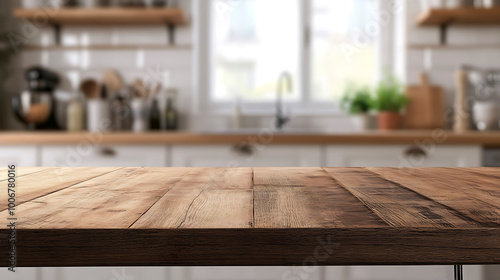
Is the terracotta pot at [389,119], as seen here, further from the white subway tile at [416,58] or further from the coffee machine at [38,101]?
the coffee machine at [38,101]

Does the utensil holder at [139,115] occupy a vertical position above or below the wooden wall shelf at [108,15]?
below

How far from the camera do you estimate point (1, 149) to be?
2.22 m

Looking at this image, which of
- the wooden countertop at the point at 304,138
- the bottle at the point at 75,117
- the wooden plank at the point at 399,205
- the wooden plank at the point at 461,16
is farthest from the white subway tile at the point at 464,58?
the wooden plank at the point at 399,205

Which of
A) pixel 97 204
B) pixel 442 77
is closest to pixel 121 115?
pixel 442 77

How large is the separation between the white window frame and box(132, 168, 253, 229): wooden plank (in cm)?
212

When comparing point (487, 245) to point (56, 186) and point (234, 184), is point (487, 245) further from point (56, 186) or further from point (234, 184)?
point (56, 186)

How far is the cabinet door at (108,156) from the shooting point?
221cm

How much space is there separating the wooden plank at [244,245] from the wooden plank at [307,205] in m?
0.01

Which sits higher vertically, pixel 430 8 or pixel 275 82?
pixel 430 8

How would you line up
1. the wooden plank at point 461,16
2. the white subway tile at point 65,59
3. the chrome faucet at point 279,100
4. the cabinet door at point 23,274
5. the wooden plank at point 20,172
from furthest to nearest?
the white subway tile at point 65,59 < the chrome faucet at point 279,100 < the wooden plank at point 461,16 < the cabinet door at point 23,274 < the wooden plank at point 20,172

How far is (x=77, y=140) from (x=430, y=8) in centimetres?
194

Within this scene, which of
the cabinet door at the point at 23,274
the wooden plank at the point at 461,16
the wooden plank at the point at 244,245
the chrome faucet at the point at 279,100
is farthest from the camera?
the chrome faucet at the point at 279,100

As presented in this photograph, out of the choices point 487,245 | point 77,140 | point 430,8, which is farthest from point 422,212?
point 430,8

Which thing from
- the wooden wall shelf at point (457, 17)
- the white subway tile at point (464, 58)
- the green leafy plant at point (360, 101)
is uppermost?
the wooden wall shelf at point (457, 17)
